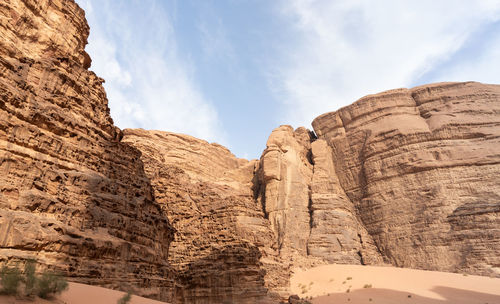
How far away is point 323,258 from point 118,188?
29.5 metres

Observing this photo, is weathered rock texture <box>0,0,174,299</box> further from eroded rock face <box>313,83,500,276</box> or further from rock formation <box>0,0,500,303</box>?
eroded rock face <box>313,83,500,276</box>

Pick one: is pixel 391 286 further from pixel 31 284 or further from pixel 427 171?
pixel 31 284

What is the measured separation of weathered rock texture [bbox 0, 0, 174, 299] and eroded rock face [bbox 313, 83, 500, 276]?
3239cm

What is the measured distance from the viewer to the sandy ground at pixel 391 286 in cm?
1980

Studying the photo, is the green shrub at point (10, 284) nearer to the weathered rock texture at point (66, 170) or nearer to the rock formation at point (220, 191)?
the weathered rock texture at point (66, 170)

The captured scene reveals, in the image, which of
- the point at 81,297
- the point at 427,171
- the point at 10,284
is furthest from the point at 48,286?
the point at 427,171

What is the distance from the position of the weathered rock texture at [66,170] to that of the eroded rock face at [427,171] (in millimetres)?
32389

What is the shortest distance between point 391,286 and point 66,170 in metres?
22.8

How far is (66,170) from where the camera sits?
33.3 ft

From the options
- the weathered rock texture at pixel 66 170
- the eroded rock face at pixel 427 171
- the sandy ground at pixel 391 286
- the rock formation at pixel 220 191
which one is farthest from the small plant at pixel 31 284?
the eroded rock face at pixel 427 171

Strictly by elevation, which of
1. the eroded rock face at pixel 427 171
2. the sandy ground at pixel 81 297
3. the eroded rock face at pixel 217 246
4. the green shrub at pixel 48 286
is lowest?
the sandy ground at pixel 81 297

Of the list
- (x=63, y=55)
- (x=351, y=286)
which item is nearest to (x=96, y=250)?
(x=63, y=55)

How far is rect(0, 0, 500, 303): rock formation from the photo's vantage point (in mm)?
9242

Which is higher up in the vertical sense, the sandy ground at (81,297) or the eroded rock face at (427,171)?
the eroded rock face at (427,171)
